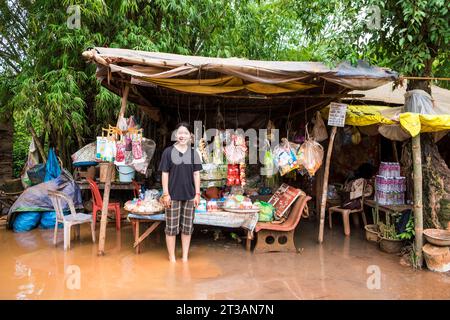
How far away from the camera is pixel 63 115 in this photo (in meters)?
6.68

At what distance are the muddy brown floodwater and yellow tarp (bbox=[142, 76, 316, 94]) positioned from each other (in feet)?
7.75

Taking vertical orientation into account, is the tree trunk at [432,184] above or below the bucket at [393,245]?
above

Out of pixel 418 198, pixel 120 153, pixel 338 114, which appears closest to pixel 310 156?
pixel 338 114

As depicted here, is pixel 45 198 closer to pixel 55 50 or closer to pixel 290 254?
pixel 55 50

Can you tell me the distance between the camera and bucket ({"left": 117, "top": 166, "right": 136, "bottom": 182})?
21.5ft

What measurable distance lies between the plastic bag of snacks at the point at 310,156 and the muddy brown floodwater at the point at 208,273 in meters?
1.24

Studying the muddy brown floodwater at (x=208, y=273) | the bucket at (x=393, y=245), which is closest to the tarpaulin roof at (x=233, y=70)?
the bucket at (x=393, y=245)

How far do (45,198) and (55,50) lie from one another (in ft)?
10.0

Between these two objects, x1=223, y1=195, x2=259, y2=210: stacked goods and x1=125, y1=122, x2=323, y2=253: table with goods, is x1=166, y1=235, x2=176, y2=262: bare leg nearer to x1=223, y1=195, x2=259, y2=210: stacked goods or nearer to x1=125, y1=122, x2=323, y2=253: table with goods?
x1=125, y1=122, x2=323, y2=253: table with goods

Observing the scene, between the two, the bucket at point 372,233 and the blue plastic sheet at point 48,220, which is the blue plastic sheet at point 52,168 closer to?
the blue plastic sheet at point 48,220

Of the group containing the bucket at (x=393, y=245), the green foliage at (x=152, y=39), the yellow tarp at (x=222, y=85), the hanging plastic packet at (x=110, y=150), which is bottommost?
the bucket at (x=393, y=245)

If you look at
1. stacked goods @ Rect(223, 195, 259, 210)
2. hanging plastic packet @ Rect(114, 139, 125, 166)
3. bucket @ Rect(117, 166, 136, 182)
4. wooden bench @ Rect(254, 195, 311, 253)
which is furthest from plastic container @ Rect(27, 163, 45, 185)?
wooden bench @ Rect(254, 195, 311, 253)

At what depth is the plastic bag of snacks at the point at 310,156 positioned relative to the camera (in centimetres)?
535
